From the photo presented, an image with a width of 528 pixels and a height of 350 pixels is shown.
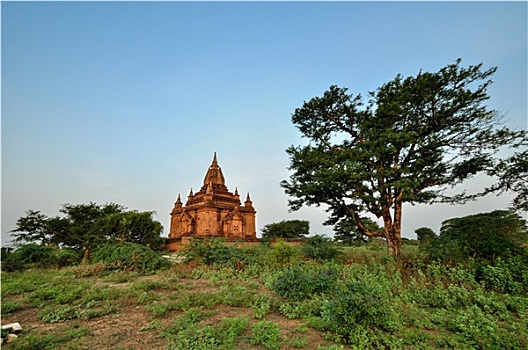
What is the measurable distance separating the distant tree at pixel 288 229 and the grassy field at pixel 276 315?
27836 mm

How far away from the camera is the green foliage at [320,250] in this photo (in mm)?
10688

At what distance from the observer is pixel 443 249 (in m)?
8.09

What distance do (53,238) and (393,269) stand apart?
20117 millimetres

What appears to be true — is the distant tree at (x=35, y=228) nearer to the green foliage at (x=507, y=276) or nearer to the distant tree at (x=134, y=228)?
the distant tree at (x=134, y=228)

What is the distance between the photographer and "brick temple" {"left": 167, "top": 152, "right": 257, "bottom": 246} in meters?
22.0

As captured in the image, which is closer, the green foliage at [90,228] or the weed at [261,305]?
the weed at [261,305]

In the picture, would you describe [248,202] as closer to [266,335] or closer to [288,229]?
[288,229]

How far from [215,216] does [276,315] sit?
18.3 m

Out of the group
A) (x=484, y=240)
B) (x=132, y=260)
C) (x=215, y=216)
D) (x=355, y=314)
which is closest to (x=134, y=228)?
(x=132, y=260)

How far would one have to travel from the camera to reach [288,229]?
35.3 m

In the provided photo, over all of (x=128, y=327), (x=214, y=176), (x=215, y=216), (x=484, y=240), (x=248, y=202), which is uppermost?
(x=214, y=176)

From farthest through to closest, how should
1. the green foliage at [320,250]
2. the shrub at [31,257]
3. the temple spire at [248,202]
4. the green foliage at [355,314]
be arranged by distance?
the temple spire at [248,202], the shrub at [31,257], the green foliage at [320,250], the green foliage at [355,314]

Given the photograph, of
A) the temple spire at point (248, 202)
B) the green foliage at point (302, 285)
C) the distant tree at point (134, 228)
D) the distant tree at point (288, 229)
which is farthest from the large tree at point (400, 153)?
the distant tree at point (288, 229)

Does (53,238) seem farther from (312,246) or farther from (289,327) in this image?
(289,327)
